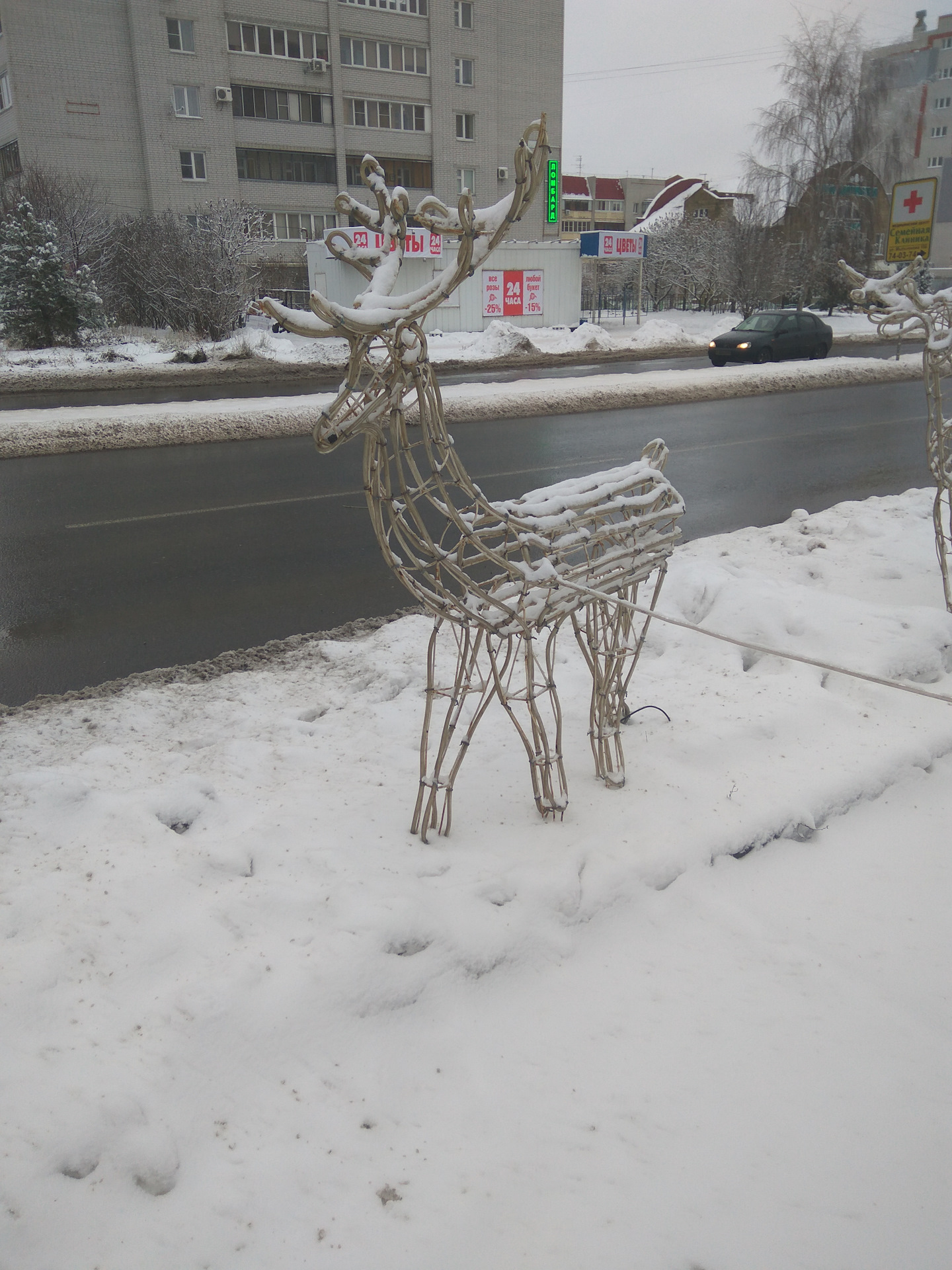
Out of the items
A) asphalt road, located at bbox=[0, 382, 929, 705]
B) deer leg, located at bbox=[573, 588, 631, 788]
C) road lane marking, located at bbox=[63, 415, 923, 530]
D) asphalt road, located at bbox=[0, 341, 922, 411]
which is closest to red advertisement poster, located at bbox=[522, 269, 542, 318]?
asphalt road, located at bbox=[0, 341, 922, 411]

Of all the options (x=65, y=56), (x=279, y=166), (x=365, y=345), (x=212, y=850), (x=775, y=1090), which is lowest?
(x=775, y=1090)

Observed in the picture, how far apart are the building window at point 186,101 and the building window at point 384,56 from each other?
20.5 ft

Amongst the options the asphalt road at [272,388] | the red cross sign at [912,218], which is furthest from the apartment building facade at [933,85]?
the asphalt road at [272,388]

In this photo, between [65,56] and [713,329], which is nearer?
[713,329]

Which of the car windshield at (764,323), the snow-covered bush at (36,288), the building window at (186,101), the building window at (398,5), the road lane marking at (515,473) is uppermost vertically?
the building window at (398,5)

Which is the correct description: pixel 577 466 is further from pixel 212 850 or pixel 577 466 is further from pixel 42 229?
pixel 42 229

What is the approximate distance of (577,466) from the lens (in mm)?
9734

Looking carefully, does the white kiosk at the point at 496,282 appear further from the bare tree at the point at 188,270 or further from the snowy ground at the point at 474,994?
the snowy ground at the point at 474,994

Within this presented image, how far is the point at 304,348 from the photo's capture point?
21797 millimetres

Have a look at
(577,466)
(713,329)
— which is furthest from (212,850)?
(713,329)

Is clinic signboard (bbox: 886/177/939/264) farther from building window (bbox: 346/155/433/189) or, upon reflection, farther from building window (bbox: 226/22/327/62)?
building window (bbox: 226/22/327/62)

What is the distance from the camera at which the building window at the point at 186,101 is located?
33.8 m

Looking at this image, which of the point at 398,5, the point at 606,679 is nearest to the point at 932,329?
the point at 606,679

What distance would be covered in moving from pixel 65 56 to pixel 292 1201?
4062 cm
